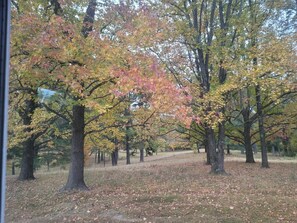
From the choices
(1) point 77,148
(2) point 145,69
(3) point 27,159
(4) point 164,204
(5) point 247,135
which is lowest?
(4) point 164,204

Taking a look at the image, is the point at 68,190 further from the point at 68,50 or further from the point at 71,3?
the point at 71,3

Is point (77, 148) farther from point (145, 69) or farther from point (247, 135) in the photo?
point (247, 135)

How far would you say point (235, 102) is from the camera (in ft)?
35.4

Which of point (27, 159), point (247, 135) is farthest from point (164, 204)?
point (247, 135)

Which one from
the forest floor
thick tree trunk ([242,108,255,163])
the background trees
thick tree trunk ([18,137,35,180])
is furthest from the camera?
thick tree trunk ([242,108,255,163])

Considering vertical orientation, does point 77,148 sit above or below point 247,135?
below

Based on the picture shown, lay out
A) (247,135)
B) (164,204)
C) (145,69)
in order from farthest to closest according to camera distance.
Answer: (247,135)
(145,69)
(164,204)

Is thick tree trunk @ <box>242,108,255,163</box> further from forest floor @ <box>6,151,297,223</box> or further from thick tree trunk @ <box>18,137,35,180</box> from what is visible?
A: thick tree trunk @ <box>18,137,35,180</box>

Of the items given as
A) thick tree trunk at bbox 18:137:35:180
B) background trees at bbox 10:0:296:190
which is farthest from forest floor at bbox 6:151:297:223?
thick tree trunk at bbox 18:137:35:180

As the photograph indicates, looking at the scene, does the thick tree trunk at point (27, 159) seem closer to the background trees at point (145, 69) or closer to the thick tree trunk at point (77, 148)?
the background trees at point (145, 69)

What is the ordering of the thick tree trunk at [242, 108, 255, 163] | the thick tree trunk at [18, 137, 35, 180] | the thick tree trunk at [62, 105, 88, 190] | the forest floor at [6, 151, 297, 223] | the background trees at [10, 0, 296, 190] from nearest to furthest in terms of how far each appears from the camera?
the forest floor at [6, 151, 297, 223] → the background trees at [10, 0, 296, 190] → the thick tree trunk at [62, 105, 88, 190] → the thick tree trunk at [18, 137, 35, 180] → the thick tree trunk at [242, 108, 255, 163]

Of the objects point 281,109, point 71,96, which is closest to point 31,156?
point 71,96

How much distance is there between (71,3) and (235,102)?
7.85 m

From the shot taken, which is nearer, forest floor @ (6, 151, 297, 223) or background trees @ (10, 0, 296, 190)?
forest floor @ (6, 151, 297, 223)
